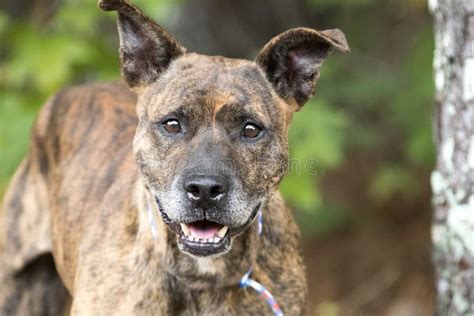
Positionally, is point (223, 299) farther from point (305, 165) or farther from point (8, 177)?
point (8, 177)

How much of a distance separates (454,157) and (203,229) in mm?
1565

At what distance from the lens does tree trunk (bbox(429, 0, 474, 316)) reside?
493cm

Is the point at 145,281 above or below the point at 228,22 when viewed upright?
below

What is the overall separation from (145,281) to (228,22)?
5822 millimetres

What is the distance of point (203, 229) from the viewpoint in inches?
171

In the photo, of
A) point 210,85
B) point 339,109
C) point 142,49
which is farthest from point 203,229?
point 339,109

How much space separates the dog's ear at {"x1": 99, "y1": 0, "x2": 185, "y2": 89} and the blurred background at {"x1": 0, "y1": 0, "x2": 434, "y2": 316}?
198cm

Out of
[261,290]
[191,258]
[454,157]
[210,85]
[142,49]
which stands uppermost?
[142,49]

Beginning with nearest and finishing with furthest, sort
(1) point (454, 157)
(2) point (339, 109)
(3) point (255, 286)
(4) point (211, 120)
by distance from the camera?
1. (4) point (211, 120)
2. (3) point (255, 286)
3. (1) point (454, 157)
4. (2) point (339, 109)

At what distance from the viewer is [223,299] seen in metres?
4.57

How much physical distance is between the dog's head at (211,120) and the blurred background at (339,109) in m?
2.04

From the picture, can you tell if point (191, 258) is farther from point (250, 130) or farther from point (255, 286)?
point (250, 130)

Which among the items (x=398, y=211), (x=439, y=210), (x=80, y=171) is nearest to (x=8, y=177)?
(x=80, y=171)

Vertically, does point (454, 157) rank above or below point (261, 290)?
above
